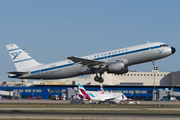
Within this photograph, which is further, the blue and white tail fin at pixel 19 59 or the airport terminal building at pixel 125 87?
the airport terminal building at pixel 125 87

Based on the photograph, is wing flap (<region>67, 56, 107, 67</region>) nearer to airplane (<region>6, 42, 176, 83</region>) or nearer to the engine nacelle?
airplane (<region>6, 42, 176, 83</region>)

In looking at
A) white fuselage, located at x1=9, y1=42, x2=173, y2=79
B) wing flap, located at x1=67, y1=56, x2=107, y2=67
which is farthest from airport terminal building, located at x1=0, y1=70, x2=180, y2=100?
wing flap, located at x1=67, y1=56, x2=107, y2=67

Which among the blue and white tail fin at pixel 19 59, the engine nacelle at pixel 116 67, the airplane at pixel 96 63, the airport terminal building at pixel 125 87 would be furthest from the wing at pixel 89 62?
the airport terminal building at pixel 125 87

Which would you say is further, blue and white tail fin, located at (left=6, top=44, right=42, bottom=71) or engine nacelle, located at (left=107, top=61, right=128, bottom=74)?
blue and white tail fin, located at (left=6, top=44, right=42, bottom=71)

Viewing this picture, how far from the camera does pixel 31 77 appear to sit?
54.2 meters

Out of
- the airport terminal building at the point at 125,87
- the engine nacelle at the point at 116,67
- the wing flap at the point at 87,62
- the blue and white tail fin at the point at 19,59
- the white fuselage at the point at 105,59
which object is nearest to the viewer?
the white fuselage at the point at 105,59

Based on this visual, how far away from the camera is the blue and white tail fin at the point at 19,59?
57031 mm

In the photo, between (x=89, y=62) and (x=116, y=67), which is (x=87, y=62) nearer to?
(x=89, y=62)

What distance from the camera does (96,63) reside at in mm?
49062

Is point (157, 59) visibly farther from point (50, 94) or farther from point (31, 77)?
point (50, 94)

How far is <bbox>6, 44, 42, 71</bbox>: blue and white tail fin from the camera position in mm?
57031

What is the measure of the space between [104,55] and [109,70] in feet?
9.25

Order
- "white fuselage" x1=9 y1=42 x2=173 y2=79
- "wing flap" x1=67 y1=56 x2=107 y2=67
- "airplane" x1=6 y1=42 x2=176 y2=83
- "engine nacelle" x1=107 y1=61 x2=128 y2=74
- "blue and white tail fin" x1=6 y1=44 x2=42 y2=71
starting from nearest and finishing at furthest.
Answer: "white fuselage" x1=9 y1=42 x2=173 y2=79 < "airplane" x1=6 y1=42 x2=176 y2=83 < "engine nacelle" x1=107 y1=61 x2=128 y2=74 < "wing flap" x1=67 y1=56 x2=107 y2=67 < "blue and white tail fin" x1=6 y1=44 x2=42 y2=71

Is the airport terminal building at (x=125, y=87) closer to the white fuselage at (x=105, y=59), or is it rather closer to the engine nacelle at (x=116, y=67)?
the white fuselage at (x=105, y=59)
